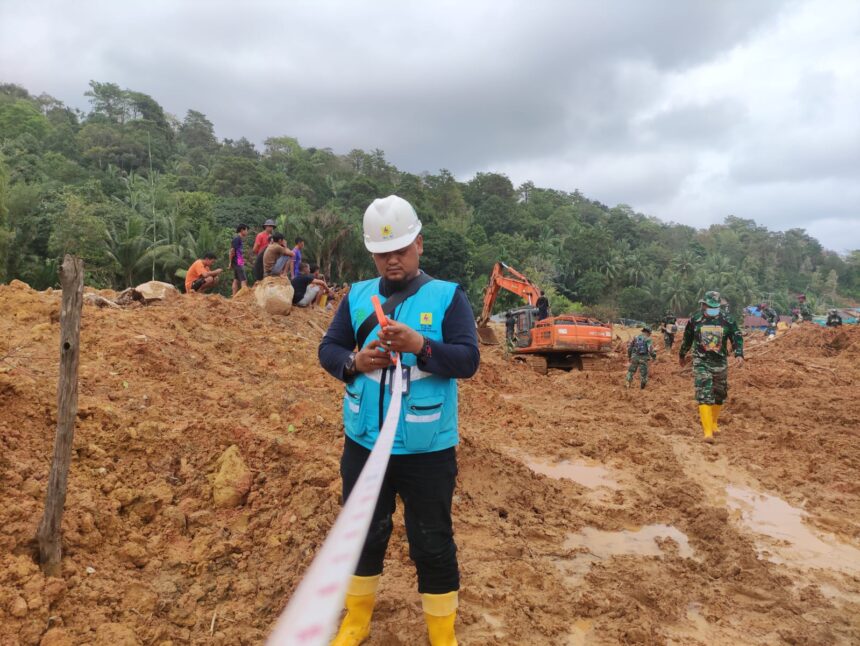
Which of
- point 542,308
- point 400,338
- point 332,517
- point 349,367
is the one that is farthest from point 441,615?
point 542,308

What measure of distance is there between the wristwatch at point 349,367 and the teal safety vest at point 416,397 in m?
0.03

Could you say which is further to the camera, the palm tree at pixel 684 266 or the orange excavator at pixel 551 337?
the palm tree at pixel 684 266

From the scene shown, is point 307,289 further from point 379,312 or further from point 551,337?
point 379,312

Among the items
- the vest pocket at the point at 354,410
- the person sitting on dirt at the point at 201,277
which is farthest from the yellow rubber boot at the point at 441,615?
the person sitting on dirt at the point at 201,277

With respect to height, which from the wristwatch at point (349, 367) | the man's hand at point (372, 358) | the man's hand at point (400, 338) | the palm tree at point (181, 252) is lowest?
the wristwatch at point (349, 367)

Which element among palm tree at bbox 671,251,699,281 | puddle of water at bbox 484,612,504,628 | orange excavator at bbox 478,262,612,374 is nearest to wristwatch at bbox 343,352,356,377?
puddle of water at bbox 484,612,504,628

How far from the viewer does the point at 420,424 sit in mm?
2027

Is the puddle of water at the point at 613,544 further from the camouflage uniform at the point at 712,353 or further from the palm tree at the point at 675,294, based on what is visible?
the palm tree at the point at 675,294

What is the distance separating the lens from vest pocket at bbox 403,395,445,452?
203cm

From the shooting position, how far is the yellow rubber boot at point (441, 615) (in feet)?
7.18

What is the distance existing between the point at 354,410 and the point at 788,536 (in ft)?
12.7

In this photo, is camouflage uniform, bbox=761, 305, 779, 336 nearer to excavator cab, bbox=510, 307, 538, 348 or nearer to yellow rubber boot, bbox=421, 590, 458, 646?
excavator cab, bbox=510, 307, 538, 348

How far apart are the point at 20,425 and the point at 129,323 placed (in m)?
3.58

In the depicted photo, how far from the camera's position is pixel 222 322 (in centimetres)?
841
